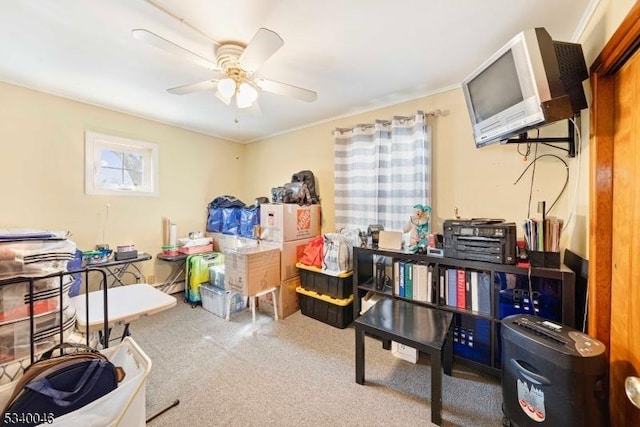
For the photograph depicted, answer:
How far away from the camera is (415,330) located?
1.67 meters

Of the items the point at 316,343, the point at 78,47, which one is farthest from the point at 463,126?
the point at 78,47

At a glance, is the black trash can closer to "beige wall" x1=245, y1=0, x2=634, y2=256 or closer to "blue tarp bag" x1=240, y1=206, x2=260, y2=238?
"beige wall" x1=245, y1=0, x2=634, y2=256

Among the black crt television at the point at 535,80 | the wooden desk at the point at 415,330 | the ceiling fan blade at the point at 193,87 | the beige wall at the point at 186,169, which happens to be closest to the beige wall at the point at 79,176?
the beige wall at the point at 186,169

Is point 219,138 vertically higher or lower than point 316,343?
higher

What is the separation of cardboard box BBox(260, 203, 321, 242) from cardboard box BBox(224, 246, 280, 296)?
0.23 meters

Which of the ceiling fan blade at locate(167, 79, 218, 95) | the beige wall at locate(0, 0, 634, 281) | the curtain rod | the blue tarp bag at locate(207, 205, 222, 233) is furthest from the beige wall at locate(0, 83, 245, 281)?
the curtain rod

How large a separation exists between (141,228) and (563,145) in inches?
175

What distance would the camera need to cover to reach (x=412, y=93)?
2.59m

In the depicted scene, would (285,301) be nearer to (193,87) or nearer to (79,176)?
(193,87)

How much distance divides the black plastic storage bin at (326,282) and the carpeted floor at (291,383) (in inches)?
15.1

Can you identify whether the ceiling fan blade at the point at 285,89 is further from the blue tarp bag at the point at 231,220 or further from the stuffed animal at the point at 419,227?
the blue tarp bag at the point at 231,220

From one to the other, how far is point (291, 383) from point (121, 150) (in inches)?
132

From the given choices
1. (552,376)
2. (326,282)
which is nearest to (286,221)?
(326,282)

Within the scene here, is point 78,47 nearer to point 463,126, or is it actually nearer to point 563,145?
point 463,126
